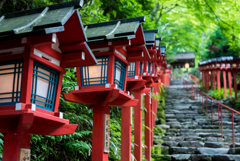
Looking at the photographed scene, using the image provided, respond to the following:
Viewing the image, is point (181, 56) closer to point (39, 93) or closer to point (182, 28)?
point (182, 28)

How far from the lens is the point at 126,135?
5340 millimetres

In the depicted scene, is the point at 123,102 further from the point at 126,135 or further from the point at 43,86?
the point at 43,86

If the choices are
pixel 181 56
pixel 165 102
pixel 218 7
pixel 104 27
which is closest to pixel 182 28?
pixel 165 102

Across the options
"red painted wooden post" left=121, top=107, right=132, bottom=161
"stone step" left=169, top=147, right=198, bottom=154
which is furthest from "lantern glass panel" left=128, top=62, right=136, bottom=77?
"stone step" left=169, top=147, right=198, bottom=154

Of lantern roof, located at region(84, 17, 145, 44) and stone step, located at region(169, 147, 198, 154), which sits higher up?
lantern roof, located at region(84, 17, 145, 44)

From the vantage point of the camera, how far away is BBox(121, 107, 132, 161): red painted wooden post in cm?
527

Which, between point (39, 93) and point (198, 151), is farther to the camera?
point (198, 151)

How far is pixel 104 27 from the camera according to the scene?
412 cm

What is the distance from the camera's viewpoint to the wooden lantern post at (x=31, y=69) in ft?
8.49

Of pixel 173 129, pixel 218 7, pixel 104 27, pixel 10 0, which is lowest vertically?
pixel 173 129

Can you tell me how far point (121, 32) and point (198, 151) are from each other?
714 centimetres

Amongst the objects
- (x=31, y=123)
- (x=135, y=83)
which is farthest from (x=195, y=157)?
(x=31, y=123)

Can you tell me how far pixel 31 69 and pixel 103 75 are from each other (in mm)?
1411

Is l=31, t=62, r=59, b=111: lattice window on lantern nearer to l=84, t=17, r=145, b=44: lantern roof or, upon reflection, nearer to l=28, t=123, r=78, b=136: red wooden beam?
l=28, t=123, r=78, b=136: red wooden beam
